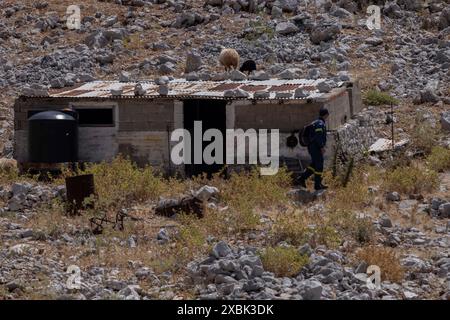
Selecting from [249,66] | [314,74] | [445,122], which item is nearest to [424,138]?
[445,122]

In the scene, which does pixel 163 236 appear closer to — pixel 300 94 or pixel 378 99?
pixel 300 94

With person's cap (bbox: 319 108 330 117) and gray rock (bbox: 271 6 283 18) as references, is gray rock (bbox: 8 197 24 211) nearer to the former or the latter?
person's cap (bbox: 319 108 330 117)

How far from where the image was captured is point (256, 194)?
15.1 metres

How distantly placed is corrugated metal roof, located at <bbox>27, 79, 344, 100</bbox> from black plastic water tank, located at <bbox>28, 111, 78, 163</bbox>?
72 cm

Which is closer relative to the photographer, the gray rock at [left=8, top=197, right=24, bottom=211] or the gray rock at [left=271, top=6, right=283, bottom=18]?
the gray rock at [left=8, top=197, right=24, bottom=211]

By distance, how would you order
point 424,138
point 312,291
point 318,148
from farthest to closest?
point 424,138 < point 318,148 < point 312,291

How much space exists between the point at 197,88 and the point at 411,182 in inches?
195

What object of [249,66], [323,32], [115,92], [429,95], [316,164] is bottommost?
[316,164]

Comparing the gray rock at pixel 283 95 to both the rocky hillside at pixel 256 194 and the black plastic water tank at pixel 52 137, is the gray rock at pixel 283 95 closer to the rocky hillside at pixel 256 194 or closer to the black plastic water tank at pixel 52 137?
the rocky hillside at pixel 256 194

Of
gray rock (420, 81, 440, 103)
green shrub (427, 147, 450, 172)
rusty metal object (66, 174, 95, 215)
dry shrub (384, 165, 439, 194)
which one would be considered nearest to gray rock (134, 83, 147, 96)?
rusty metal object (66, 174, 95, 215)

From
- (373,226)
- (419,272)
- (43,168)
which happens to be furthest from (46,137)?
(419,272)

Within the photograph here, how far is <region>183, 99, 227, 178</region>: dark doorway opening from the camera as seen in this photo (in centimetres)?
1783

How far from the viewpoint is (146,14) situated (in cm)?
3059
